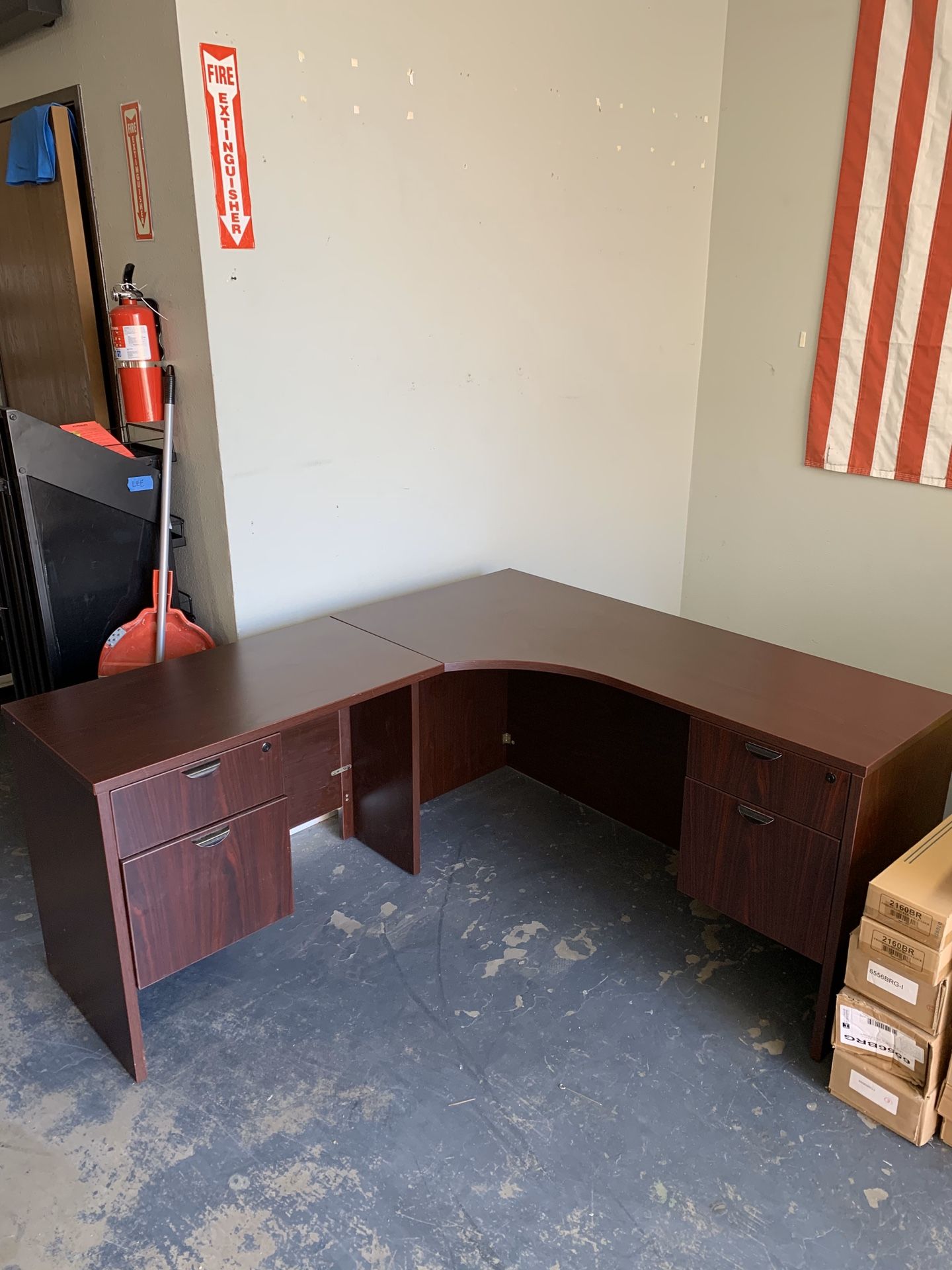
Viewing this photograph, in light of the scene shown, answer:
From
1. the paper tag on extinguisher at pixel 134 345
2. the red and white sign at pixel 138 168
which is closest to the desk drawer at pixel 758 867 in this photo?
the paper tag on extinguisher at pixel 134 345

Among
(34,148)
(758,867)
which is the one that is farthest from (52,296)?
(758,867)

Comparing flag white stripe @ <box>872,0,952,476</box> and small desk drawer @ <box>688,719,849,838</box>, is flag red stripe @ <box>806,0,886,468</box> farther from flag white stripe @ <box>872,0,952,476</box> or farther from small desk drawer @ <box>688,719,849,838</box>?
small desk drawer @ <box>688,719,849,838</box>

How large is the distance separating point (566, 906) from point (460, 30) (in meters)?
2.48

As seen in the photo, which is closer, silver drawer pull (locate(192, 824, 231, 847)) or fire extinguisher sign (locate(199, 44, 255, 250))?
silver drawer pull (locate(192, 824, 231, 847))

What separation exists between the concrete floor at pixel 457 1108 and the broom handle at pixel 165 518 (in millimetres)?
801

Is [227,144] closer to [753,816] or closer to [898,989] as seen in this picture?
[753,816]

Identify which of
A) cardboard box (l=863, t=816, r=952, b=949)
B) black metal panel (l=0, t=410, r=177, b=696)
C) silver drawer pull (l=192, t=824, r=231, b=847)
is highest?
black metal panel (l=0, t=410, r=177, b=696)

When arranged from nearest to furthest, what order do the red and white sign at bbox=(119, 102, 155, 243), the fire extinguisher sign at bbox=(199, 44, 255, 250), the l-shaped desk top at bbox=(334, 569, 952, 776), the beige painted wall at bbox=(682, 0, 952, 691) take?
the l-shaped desk top at bbox=(334, 569, 952, 776)
the fire extinguisher sign at bbox=(199, 44, 255, 250)
the red and white sign at bbox=(119, 102, 155, 243)
the beige painted wall at bbox=(682, 0, 952, 691)

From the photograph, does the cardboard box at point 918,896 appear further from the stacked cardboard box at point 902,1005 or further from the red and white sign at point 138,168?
the red and white sign at point 138,168

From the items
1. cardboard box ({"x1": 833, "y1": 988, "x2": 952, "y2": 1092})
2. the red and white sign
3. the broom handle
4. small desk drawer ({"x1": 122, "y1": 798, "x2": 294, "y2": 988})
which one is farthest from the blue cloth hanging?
cardboard box ({"x1": 833, "y1": 988, "x2": 952, "y2": 1092})

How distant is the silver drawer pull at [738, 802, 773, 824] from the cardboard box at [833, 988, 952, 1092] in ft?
1.20

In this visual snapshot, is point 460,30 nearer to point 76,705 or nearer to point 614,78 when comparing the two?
point 614,78

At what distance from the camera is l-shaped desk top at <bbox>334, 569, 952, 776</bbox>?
6.50 feet

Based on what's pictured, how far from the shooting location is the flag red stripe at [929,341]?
281 cm
